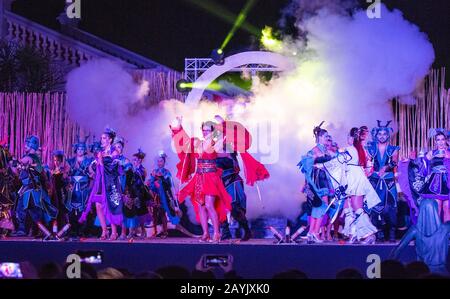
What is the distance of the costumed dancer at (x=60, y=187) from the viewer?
27.4 ft

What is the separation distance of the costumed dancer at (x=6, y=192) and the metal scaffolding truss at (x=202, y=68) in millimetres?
2270

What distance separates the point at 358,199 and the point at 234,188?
4.04 feet

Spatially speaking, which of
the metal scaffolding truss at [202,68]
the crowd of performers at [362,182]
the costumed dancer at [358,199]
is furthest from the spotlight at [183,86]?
the costumed dancer at [358,199]

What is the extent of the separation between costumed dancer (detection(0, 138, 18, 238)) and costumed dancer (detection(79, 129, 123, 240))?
2.83 ft

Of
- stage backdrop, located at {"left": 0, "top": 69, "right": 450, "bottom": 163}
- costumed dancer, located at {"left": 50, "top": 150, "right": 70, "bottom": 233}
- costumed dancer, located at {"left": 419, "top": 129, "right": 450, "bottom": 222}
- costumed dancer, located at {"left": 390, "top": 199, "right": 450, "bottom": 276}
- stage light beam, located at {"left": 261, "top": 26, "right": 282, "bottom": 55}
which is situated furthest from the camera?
stage backdrop, located at {"left": 0, "top": 69, "right": 450, "bottom": 163}

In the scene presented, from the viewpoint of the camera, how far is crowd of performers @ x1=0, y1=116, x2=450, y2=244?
7656 mm

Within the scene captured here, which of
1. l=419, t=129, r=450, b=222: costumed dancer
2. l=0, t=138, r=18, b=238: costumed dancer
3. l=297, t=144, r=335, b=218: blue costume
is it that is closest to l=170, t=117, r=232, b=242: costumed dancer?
l=297, t=144, r=335, b=218: blue costume

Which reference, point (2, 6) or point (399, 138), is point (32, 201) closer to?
point (2, 6)

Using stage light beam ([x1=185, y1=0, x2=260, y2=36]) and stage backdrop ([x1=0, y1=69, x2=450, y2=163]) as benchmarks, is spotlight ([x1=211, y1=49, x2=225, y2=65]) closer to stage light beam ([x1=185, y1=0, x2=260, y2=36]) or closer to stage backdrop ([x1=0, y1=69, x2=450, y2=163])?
stage light beam ([x1=185, y1=0, x2=260, y2=36])

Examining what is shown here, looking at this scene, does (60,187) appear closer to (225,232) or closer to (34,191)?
(34,191)

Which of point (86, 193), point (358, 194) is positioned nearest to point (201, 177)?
point (86, 193)

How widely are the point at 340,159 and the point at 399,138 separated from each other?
1.16m

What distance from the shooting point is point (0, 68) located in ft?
30.8
